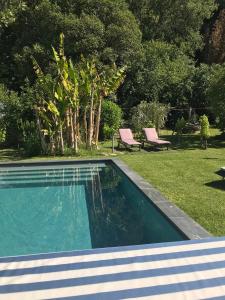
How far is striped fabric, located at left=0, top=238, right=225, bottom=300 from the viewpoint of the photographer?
411 centimetres

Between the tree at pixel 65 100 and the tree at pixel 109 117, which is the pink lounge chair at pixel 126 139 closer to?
the tree at pixel 65 100

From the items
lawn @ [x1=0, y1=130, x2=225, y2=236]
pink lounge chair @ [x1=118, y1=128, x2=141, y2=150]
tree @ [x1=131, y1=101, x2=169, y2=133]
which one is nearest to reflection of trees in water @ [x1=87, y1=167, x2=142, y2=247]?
lawn @ [x1=0, y1=130, x2=225, y2=236]

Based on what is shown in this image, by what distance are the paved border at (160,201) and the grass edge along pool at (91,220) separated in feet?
0.32

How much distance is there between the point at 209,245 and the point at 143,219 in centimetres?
282

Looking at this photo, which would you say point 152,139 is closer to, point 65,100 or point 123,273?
point 65,100

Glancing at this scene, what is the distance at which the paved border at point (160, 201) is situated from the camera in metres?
6.38

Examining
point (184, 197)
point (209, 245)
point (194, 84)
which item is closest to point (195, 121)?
point (194, 84)

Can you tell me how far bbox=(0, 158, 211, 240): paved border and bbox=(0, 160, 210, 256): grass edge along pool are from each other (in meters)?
0.10

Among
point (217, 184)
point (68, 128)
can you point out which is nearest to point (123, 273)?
point (217, 184)

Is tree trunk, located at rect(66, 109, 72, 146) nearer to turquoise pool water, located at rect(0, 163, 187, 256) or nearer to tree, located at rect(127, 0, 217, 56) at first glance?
turquoise pool water, located at rect(0, 163, 187, 256)

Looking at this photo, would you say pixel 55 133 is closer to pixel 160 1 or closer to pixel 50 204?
pixel 50 204

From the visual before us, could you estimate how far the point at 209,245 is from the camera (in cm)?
527

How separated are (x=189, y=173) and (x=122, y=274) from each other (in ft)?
23.9

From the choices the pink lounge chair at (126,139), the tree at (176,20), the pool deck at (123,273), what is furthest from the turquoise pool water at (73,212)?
the tree at (176,20)
